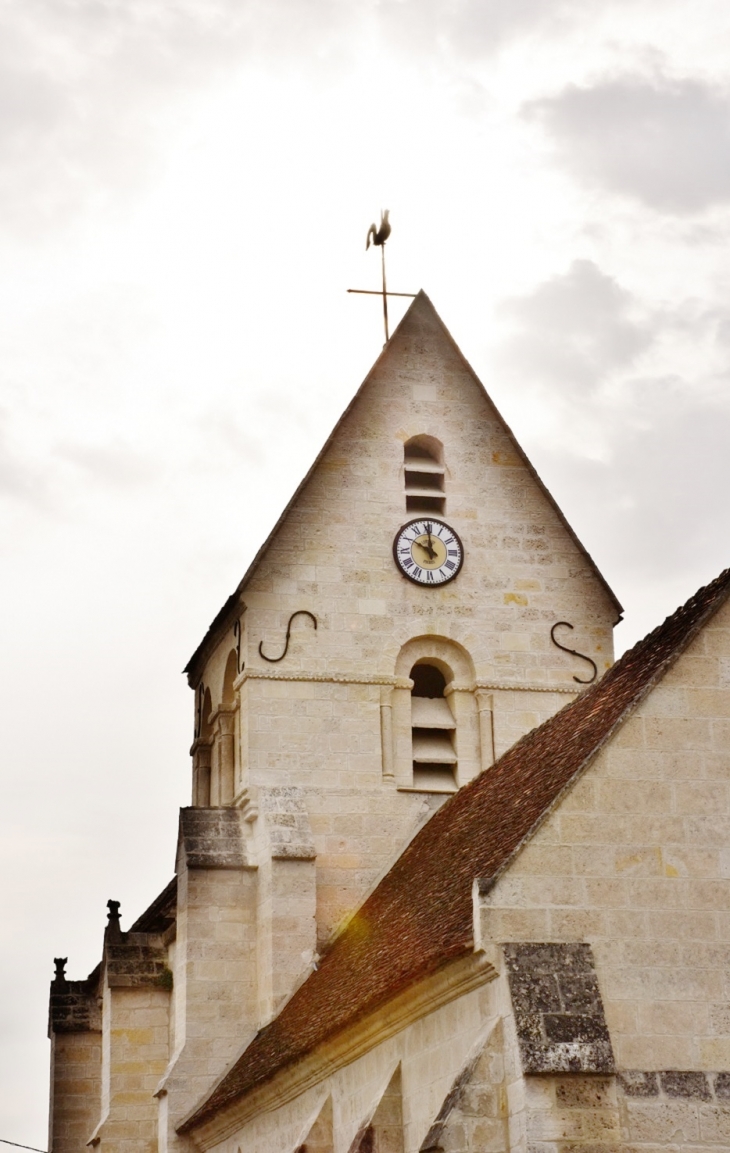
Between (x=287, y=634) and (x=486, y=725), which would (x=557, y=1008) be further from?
(x=287, y=634)

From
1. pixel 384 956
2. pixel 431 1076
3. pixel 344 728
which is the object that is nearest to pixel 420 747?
pixel 344 728

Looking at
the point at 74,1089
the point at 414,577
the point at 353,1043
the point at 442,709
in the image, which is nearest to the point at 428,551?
the point at 414,577

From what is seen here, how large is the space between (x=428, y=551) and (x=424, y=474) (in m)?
1.36

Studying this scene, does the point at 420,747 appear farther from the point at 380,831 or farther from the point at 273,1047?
the point at 273,1047

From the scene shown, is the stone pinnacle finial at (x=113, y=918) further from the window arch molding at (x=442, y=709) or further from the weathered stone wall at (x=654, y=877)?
the weathered stone wall at (x=654, y=877)

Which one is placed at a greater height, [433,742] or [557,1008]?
[433,742]

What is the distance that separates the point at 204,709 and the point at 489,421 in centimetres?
641

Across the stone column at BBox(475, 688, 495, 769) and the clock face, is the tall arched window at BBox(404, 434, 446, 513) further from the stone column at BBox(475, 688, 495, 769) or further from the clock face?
the stone column at BBox(475, 688, 495, 769)

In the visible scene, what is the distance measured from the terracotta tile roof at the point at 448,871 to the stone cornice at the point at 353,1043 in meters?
0.12

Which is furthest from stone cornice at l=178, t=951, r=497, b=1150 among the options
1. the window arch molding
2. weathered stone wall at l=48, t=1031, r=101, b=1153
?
weathered stone wall at l=48, t=1031, r=101, b=1153

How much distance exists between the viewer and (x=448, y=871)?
1962 centimetres

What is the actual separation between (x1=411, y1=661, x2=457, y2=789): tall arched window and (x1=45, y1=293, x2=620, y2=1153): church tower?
0.03 metres

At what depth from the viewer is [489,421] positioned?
28.0 metres

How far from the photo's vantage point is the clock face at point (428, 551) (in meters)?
26.6
